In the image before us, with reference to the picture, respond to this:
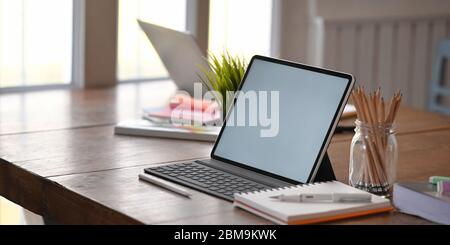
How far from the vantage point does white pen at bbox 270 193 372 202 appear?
1.40 metres

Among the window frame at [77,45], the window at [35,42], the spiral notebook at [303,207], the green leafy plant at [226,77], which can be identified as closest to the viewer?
the spiral notebook at [303,207]

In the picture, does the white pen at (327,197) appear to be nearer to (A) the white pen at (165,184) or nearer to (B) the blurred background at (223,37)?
(A) the white pen at (165,184)

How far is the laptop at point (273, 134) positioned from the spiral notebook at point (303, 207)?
71 mm

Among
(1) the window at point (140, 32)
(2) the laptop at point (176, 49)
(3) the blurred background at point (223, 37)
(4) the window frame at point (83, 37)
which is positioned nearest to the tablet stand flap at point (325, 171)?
(2) the laptop at point (176, 49)

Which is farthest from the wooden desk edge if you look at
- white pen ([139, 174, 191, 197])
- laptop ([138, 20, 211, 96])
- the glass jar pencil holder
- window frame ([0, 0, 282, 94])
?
window frame ([0, 0, 282, 94])

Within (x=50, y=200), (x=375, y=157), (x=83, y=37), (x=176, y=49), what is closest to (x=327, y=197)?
(x=375, y=157)

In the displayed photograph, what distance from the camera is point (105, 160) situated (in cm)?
177

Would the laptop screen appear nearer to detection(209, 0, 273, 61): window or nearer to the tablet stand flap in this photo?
the tablet stand flap

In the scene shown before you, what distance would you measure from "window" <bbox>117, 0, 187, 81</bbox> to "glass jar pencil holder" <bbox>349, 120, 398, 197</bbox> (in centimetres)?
169

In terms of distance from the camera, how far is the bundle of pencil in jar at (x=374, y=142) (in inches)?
60.1

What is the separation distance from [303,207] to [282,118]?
0.91ft

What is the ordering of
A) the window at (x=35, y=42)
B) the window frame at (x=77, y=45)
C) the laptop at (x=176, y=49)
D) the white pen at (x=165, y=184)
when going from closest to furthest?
the white pen at (x=165, y=184), the laptop at (x=176, y=49), the window at (x=35, y=42), the window frame at (x=77, y=45)

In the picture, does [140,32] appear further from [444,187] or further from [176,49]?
[444,187]

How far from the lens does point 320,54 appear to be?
370cm
